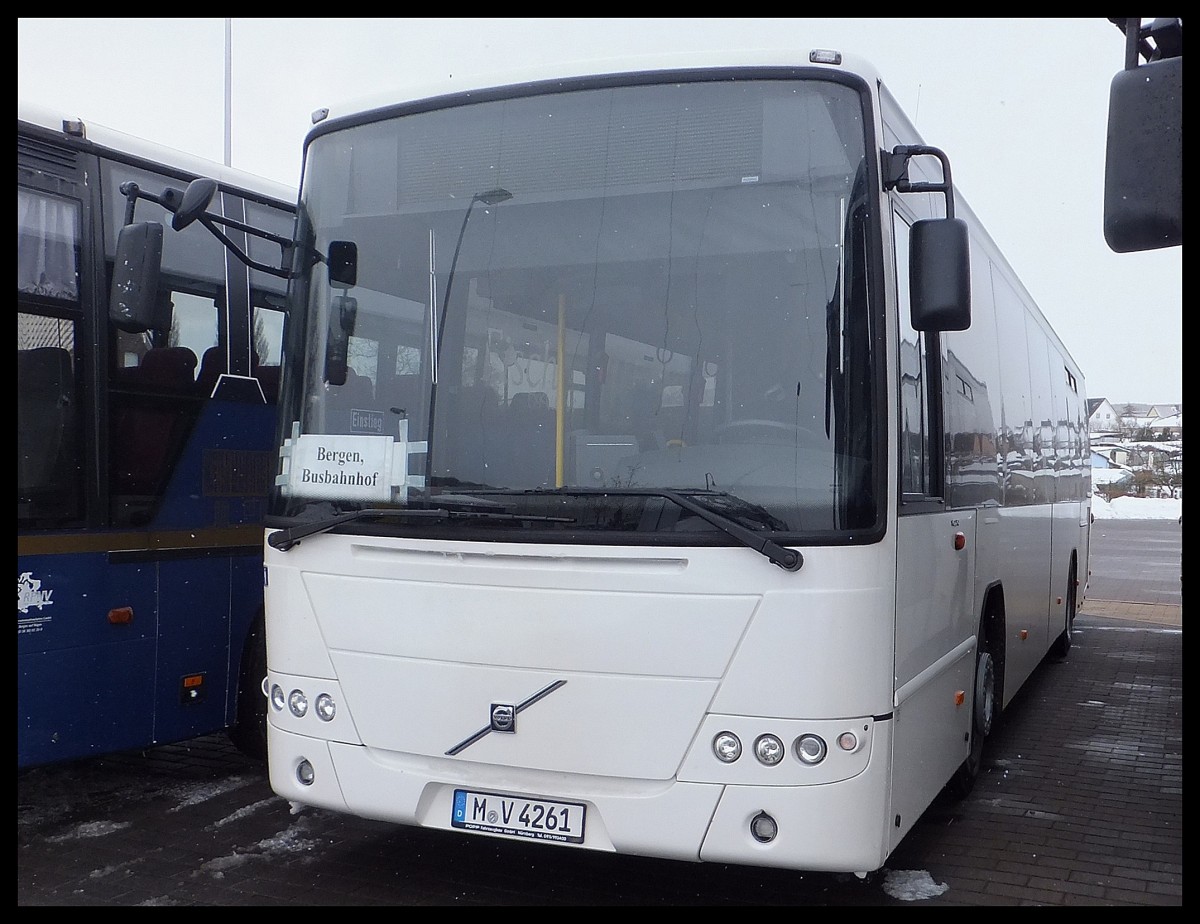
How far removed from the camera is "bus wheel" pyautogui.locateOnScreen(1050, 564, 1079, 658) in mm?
11672

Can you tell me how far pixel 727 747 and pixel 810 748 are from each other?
A: 284 millimetres

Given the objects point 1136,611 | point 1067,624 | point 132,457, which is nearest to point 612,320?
point 132,457

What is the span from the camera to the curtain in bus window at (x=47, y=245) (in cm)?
550

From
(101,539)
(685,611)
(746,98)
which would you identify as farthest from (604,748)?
(101,539)

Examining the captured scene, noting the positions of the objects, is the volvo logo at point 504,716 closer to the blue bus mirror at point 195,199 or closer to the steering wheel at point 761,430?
the steering wheel at point 761,430

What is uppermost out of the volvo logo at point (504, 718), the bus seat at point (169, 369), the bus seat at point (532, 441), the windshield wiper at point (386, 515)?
the bus seat at point (169, 369)

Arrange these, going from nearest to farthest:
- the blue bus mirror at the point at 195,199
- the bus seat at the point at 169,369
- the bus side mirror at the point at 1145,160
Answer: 1. the bus side mirror at the point at 1145,160
2. the blue bus mirror at the point at 195,199
3. the bus seat at the point at 169,369

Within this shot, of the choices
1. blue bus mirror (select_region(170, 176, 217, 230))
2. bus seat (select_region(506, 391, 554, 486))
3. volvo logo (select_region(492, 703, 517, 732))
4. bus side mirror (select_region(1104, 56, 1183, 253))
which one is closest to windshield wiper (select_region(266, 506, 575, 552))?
bus seat (select_region(506, 391, 554, 486))

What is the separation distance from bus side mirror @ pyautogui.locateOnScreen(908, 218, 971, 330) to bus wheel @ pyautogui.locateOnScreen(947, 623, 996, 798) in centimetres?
262

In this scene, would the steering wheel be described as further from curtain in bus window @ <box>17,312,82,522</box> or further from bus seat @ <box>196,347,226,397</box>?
bus seat @ <box>196,347,226,397</box>

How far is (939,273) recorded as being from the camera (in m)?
4.31

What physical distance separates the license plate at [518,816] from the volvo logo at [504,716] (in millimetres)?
215

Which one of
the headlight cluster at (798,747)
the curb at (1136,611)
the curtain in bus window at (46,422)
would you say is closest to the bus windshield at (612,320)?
the headlight cluster at (798,747)
